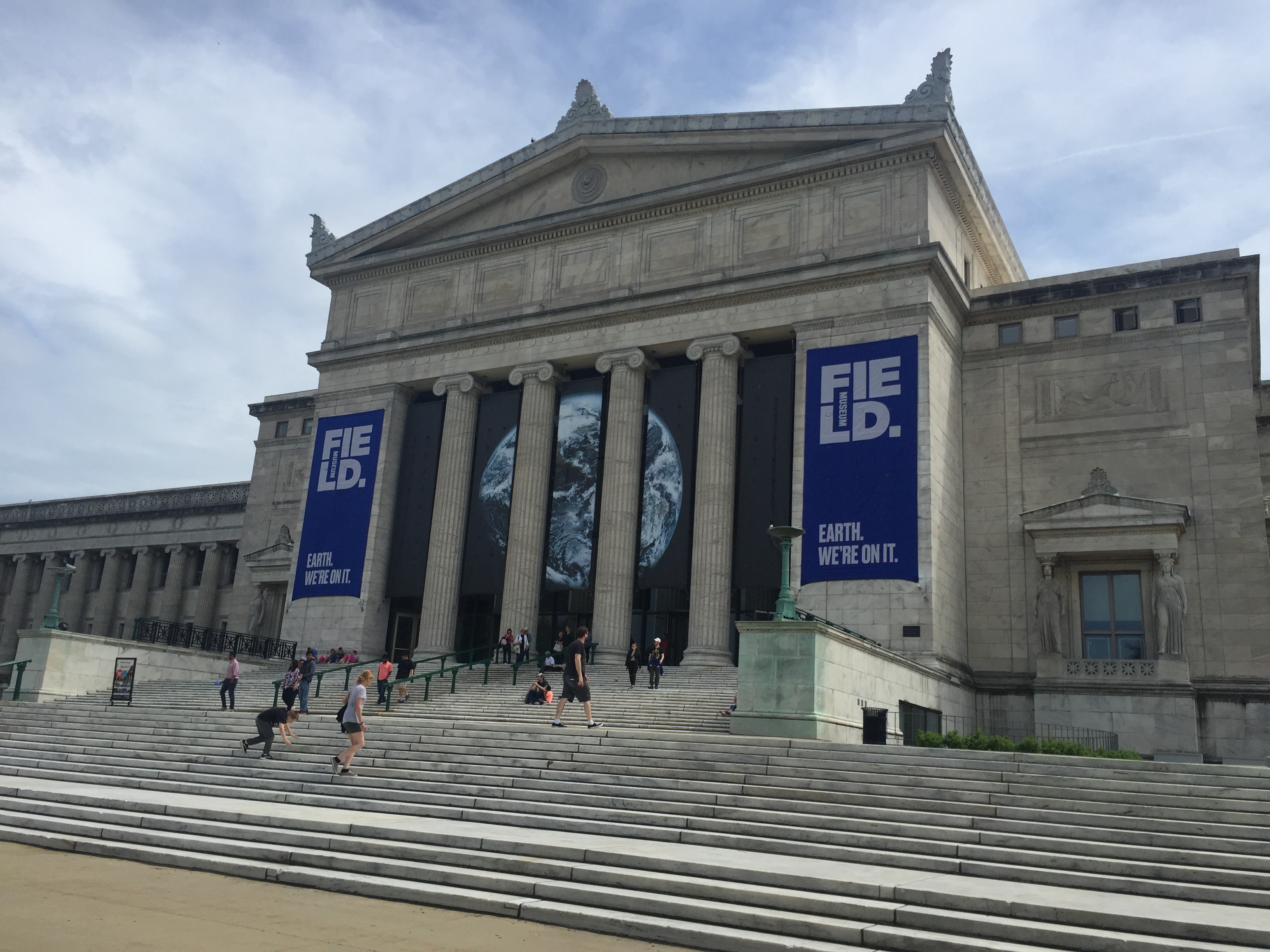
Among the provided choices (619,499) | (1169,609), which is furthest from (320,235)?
(1169,609)

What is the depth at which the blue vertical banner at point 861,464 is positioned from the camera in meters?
30.0

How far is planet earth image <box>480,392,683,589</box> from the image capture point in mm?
34375

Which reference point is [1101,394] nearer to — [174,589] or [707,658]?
[707,658]

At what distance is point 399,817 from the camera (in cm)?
1539

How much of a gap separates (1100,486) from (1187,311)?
595 centimetres

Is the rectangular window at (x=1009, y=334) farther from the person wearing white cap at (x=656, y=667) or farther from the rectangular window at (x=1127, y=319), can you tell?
the person wearing white cap at (x=656, y=667)

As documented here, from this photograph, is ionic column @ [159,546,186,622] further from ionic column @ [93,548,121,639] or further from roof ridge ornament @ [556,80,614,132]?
roof ridge ornament @ [556,80,614,132]

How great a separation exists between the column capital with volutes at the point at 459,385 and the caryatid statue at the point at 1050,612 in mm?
20012

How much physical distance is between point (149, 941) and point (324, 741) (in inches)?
528

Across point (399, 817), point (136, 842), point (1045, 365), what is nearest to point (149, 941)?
point (136, 842)

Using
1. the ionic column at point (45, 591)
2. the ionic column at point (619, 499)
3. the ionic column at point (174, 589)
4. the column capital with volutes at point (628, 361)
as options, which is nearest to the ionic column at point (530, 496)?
the ionic column at point (619, 499)

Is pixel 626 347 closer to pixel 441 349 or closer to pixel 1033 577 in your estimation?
pixel 441 349

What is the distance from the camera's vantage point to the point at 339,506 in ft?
131

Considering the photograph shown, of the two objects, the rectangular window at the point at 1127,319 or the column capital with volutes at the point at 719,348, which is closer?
the rectangular window at the point at 1127,319
